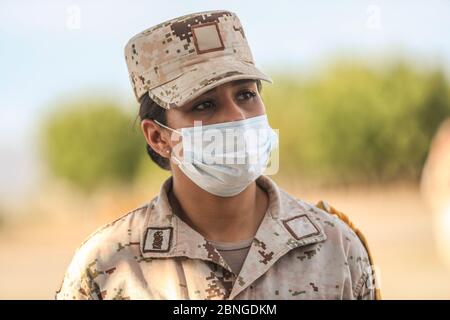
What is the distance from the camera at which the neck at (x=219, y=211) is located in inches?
83.6

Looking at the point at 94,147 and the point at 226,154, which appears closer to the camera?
the point at 226,154

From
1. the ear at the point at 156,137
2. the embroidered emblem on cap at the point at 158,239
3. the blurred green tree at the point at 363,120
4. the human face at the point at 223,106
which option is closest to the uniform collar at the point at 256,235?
the embroidered emblem on cap at the point at 158,239

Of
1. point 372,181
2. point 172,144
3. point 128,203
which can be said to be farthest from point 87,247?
point 372,181

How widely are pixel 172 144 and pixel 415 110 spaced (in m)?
16.3

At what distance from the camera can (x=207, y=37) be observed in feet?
6.97

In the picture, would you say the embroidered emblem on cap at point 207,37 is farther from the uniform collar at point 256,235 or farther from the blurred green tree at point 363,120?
the blurred green tree at point 363,120

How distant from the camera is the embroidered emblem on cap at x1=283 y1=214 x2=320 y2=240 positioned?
2139 mm

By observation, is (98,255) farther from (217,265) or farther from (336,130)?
(336,130)

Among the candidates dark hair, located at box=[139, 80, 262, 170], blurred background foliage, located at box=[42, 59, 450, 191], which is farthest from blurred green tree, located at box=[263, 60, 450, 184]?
dark hair, located at box=[139, 80, 262, 170]

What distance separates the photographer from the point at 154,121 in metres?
2.21

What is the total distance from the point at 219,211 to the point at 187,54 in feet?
1.50

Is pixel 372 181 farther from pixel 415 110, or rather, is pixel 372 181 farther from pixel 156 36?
pixel 156 36

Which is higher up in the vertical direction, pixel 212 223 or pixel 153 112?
pixel 153 112

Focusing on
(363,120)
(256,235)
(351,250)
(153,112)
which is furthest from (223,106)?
(363,120)
